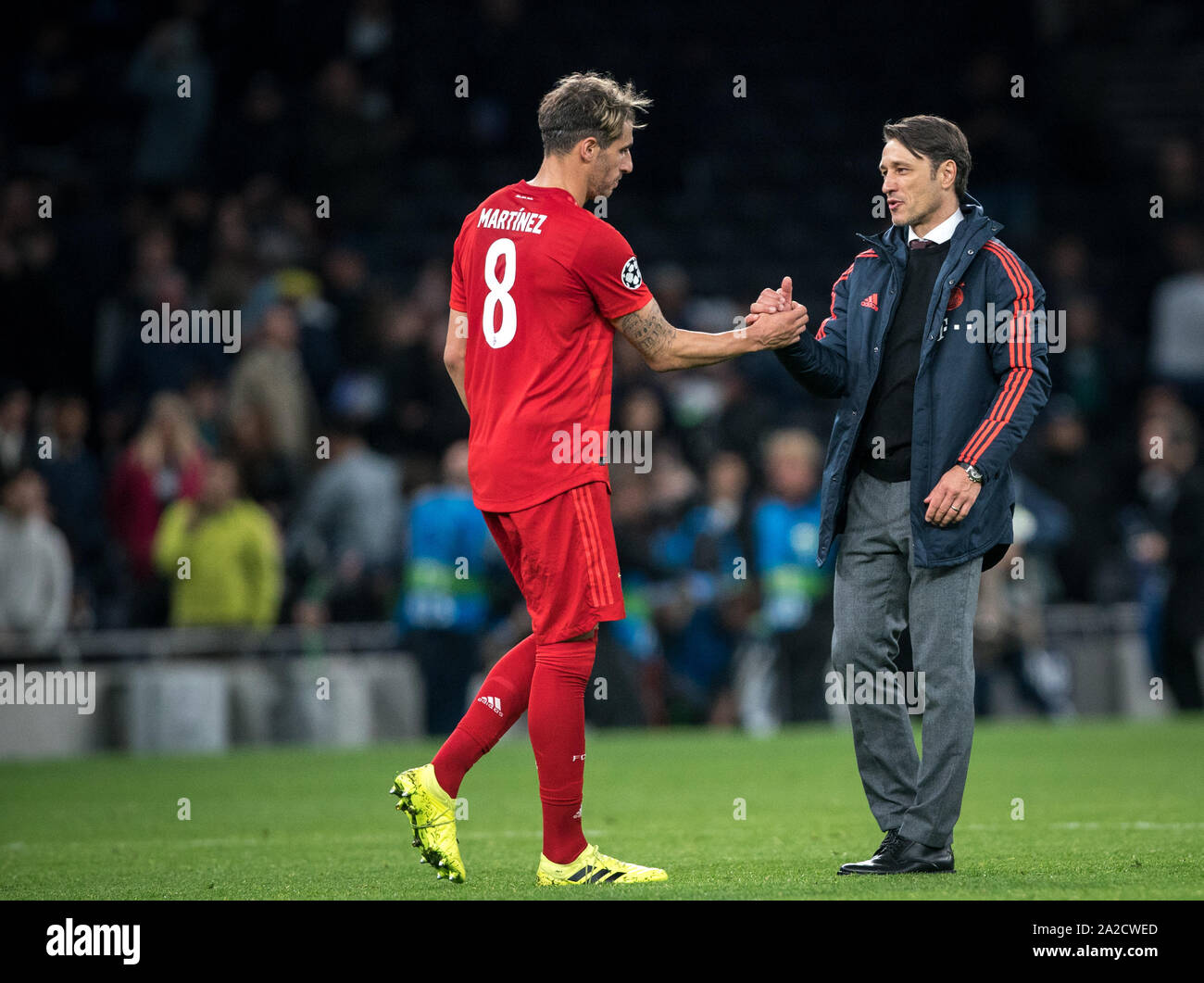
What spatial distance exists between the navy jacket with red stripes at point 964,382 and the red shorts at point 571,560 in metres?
0.72

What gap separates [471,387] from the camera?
19.6 feet

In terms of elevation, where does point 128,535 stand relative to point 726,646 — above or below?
above

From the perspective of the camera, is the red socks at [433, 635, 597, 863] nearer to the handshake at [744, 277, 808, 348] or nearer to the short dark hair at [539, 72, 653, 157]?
the handshake at [744, 277, 808, 348]

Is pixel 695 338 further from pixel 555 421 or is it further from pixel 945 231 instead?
pixel 945 231

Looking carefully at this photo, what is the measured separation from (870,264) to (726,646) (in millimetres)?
9022

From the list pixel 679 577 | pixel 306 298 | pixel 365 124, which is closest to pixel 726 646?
pixel 679 577

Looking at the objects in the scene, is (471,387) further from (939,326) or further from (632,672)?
(632,672)

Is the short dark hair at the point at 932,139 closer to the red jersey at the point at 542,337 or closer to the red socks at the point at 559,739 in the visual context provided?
the red jersey at the point at 542,337

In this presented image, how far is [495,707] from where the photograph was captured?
236 inches

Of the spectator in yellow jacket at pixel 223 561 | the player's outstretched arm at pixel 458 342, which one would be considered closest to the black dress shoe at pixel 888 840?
the player's outstretched arm at pixel 458 342

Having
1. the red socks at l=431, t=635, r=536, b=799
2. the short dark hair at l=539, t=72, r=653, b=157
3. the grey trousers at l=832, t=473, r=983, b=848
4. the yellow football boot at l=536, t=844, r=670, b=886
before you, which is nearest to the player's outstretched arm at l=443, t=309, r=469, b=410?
the short dark hair at l=539, t=72, r=653, b=157

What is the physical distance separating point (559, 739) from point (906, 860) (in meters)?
1.15

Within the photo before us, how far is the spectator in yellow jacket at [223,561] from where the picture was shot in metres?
13.9
